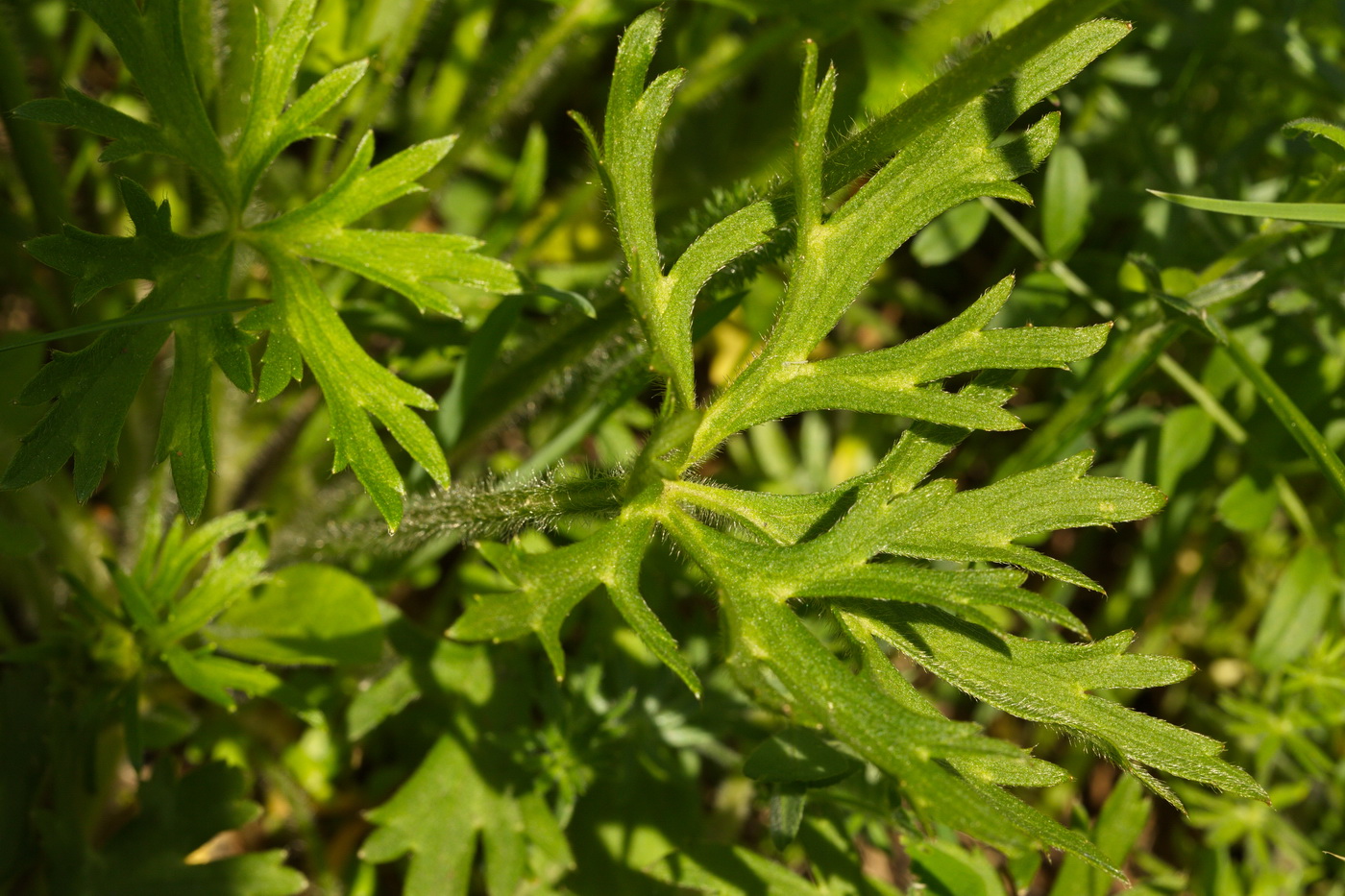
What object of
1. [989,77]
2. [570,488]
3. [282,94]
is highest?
[282,94]

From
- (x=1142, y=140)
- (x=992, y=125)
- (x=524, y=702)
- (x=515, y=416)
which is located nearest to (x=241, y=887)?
(x=524, y=702)

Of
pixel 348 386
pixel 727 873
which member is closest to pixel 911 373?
pixel 348 386

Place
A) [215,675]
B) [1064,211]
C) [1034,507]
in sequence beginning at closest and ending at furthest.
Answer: [1034,507] < [215,675] < [1064,211]

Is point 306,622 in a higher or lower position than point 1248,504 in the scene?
higher

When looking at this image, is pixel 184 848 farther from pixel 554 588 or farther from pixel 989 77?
pixel 989 77

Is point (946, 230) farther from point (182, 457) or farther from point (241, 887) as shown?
point (241, 887)

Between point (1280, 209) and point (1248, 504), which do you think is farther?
point (1248, 504)

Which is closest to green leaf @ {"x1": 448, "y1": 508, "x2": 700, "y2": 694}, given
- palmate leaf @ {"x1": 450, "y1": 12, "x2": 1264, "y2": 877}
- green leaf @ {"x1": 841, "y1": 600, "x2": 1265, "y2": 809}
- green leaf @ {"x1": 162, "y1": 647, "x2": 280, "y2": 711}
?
palmate leaf @ {"x1": 450, "y1": 12, "x2": 1264, "y2": 877}
